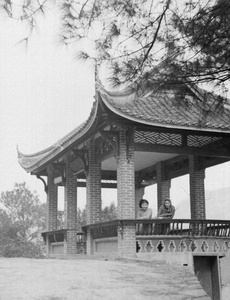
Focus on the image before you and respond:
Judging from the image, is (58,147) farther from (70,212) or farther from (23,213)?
(23,213)

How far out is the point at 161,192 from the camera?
17375mm

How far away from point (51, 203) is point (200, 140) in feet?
20.8

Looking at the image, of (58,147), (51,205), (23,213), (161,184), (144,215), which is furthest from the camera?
(23,213)

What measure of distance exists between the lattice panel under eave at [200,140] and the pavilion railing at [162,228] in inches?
→ 83.5

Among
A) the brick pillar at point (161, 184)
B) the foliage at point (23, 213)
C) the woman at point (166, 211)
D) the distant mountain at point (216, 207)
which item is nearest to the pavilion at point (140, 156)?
the woman at point (166, 211)

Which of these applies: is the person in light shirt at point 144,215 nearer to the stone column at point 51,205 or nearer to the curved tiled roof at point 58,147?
the curved tiled roof at point 58,147

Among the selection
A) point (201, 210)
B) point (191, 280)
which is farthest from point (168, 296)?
point (201, 210)

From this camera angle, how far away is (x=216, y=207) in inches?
3041

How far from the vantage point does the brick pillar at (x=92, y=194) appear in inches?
559

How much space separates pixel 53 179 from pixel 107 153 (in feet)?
16.8

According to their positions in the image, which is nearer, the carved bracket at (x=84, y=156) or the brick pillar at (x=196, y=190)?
the carved bracket at (x=84, y=156)

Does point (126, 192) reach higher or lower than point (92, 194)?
lower

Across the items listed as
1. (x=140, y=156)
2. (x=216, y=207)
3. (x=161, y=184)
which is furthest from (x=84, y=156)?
(x=216, y=207)

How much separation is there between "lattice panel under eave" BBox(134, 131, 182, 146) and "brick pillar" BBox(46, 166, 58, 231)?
17.9 ft
